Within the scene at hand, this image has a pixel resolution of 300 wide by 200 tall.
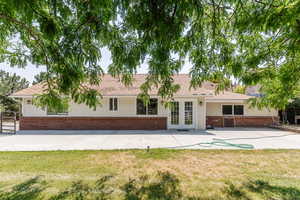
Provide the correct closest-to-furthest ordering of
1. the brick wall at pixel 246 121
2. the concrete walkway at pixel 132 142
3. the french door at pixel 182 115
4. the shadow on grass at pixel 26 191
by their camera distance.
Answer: the shadow on grass at pixel 26 191, the concrete walkway at pixel 132 142, the french door at pixel 182 115, the brick wall at pixel 246 121

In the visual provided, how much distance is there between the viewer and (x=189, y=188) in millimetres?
3619

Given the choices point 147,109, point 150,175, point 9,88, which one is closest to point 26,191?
point 150,175

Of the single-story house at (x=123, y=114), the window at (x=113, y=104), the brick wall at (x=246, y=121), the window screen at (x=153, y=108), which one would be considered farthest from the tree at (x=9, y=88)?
the brick wall at (x=246, y=121)

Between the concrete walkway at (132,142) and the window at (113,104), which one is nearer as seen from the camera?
the concrete walkway at (132,142)

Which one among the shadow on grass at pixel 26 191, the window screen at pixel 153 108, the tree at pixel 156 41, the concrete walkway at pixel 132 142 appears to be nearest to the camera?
the tree at pixel 156 41

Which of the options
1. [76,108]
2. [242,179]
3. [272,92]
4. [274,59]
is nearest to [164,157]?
[242,179]

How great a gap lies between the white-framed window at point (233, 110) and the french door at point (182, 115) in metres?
4.35

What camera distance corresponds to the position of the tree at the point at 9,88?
2339 centimetres

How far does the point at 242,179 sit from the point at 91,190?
3.82 meters

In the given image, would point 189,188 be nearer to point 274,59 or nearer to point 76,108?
point 274,59

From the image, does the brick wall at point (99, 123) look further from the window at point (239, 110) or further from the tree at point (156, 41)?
the tree at point (156, 41)

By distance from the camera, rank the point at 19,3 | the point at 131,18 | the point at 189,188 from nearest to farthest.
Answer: the point at 19,3
the point at 131,18
the point at 189,188

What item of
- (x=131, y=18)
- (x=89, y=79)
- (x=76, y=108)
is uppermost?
(x=131, y=18)

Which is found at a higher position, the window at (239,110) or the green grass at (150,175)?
the window at (239,110)
